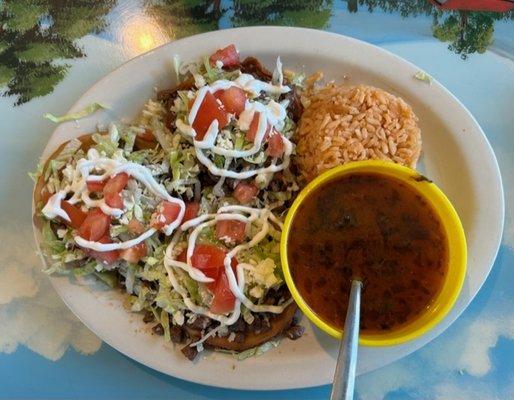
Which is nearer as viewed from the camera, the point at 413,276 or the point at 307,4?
the point at 413,276

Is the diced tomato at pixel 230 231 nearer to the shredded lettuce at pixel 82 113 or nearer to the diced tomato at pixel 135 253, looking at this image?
the diced tomato at pixel 135 253

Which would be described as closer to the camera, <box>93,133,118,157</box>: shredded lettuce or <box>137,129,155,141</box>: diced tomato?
<box>93,133,118,157</box>: shredded lettuce

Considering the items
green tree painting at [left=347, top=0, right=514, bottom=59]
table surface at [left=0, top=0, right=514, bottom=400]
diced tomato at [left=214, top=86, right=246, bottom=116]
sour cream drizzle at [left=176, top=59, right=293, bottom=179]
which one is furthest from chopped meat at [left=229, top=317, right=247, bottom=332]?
green tree painting at [left=347, top=0, right=514, bottom=59]

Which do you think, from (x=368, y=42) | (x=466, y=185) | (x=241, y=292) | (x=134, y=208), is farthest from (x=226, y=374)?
(x=368, y=42)

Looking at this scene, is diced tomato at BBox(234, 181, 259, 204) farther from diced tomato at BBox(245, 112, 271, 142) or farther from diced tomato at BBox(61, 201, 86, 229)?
diced tomato at BBox(61, 201, 86, 229)

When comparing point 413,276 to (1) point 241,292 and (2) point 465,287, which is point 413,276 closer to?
(2) point 465,287

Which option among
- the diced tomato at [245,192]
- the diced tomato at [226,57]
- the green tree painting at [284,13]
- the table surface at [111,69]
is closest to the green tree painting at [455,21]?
the table surface at [111,69]

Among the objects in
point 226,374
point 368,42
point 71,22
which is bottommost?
point 226,374
